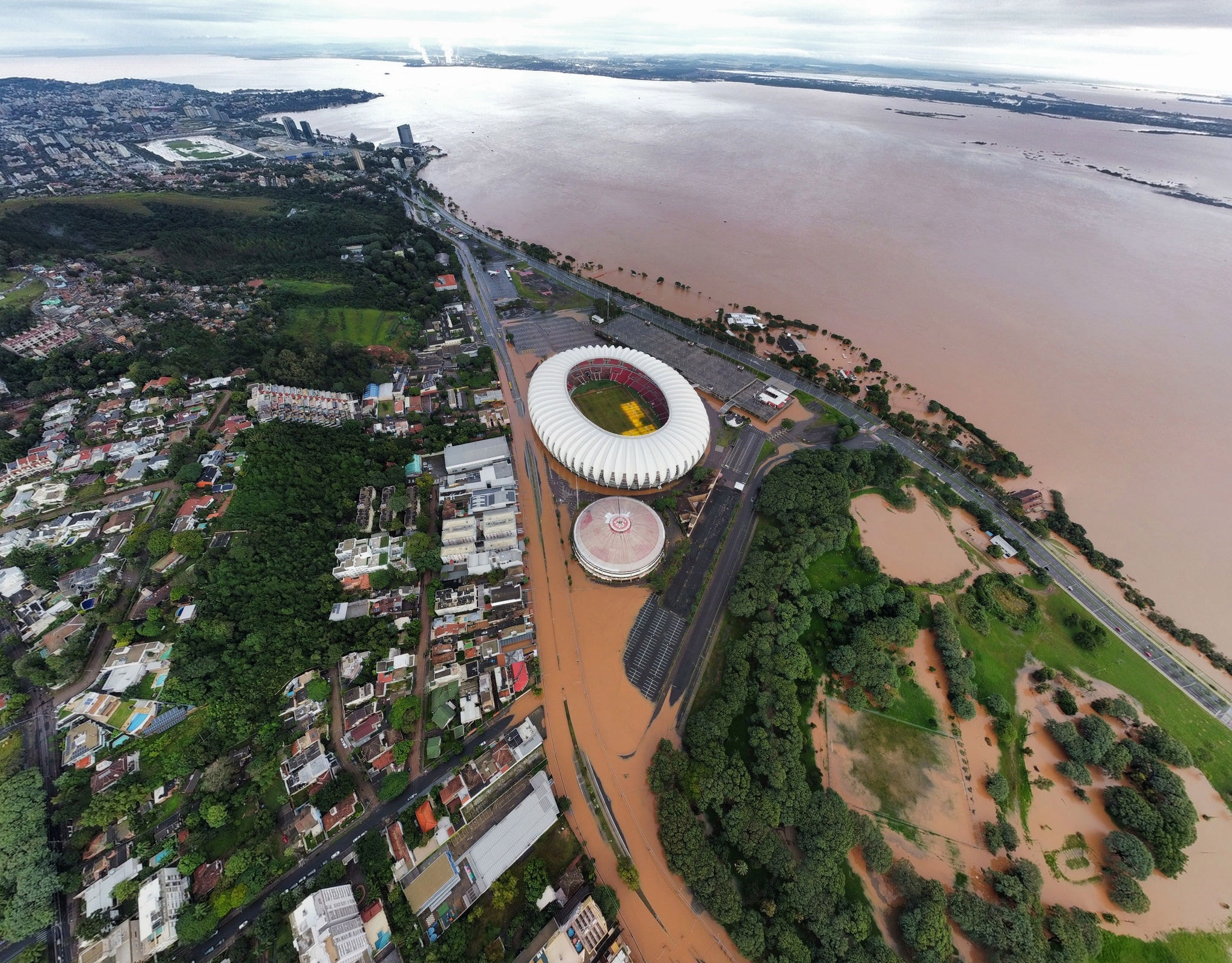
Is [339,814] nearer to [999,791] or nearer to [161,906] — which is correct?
[161,906]

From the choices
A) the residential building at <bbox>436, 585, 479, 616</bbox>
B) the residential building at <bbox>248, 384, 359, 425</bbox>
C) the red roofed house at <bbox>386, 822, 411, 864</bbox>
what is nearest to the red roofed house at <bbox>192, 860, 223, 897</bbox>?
the red roofed house at <bbox>386, 822, 411, 864</bbox>

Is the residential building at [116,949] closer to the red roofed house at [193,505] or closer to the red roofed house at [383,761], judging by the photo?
the red roofed house at [383,761]

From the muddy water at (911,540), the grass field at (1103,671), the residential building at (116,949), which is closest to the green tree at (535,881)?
the residential building at (116,949)

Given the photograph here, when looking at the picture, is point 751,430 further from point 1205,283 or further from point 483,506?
point 1205,283

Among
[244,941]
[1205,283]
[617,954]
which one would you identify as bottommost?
[244,941]

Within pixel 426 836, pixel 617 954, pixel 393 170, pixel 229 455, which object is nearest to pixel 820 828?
pixel 617 954

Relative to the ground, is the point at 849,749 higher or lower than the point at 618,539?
lower

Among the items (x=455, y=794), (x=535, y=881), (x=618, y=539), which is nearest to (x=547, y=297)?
(x=618, y=539)
